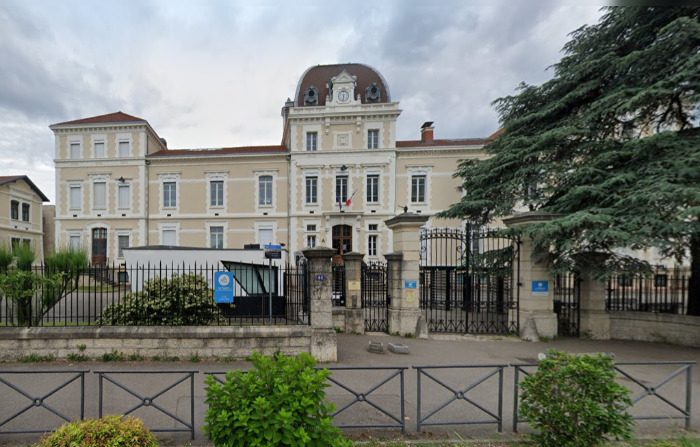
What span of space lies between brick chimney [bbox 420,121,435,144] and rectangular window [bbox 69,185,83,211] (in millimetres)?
29289

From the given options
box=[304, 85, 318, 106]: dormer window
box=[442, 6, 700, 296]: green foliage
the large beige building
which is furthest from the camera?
box=[304, 85, 318, 106]: dormer window

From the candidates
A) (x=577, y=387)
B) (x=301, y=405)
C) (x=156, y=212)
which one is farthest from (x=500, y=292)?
(x=156, y=212)

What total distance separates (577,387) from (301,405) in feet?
9.92

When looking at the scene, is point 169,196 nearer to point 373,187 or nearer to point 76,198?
point 76,198

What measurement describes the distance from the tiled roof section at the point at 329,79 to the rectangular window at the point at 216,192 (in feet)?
31.7

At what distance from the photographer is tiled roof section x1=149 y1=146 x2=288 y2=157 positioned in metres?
25.7

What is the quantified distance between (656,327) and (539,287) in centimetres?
330

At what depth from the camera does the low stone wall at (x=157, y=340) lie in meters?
5.99

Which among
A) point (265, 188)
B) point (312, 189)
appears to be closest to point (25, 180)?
point (265, 188)

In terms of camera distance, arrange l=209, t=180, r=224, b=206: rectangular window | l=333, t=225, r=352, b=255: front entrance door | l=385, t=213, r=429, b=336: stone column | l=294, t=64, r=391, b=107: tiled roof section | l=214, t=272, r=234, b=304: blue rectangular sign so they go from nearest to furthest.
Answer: l=214, t=272, r=234, b=304: blue rectangular sign → l=385, t=213, r=429, b=336: stone column → l=333, t=225, r=352, b=255: front entrance door → l=209, t=180, r=224, b=206: rectangular window → l=294, t=64, r=391, b=107: tiled roof section

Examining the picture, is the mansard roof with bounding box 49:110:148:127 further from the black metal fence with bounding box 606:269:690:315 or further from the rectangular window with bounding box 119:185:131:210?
the black metal fence with bounding box 606:269:690:315

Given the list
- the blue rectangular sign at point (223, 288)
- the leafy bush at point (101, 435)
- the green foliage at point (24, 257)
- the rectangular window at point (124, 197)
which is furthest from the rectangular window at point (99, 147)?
the leafy bush at point (101, 435)

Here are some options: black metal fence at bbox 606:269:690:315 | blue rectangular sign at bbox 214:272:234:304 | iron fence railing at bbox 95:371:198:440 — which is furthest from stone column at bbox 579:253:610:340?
iron fence railing at bbox 95:371:198:440

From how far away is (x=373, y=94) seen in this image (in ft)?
83.8
